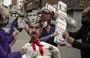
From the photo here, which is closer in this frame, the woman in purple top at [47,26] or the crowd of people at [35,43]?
the crowd of people at [35,43]

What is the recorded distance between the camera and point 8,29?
6461 millimetres

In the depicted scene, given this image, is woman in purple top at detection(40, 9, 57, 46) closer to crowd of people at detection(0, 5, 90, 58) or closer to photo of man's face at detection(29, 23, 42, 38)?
crowd of people at detection(0, 5, 90, 58)

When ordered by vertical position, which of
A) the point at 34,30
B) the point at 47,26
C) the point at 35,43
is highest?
the point at 34,30

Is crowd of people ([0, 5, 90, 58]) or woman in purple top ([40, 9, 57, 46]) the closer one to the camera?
crowd of people ([0, 5, 90, 58])

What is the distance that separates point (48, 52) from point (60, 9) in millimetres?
573

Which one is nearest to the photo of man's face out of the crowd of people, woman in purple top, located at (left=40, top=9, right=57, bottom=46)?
the crowd of people

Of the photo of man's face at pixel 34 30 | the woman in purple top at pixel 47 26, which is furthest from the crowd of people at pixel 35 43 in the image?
the woman in purple top at pixel 47 26

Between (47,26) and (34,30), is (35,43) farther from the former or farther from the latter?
(47,26)

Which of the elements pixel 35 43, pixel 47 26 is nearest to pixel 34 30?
pixel 35 43

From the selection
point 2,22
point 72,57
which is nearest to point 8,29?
point 2,22

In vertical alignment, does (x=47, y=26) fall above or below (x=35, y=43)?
below

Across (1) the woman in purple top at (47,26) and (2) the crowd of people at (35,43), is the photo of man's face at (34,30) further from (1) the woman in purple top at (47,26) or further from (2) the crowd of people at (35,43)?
(1) the woman in purple top at (47,26)

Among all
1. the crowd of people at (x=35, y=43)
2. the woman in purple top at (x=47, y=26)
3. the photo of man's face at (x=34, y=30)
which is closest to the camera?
the crowd of people at (x=35, y=43)

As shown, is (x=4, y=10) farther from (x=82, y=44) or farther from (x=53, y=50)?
(x=82, y=44)
